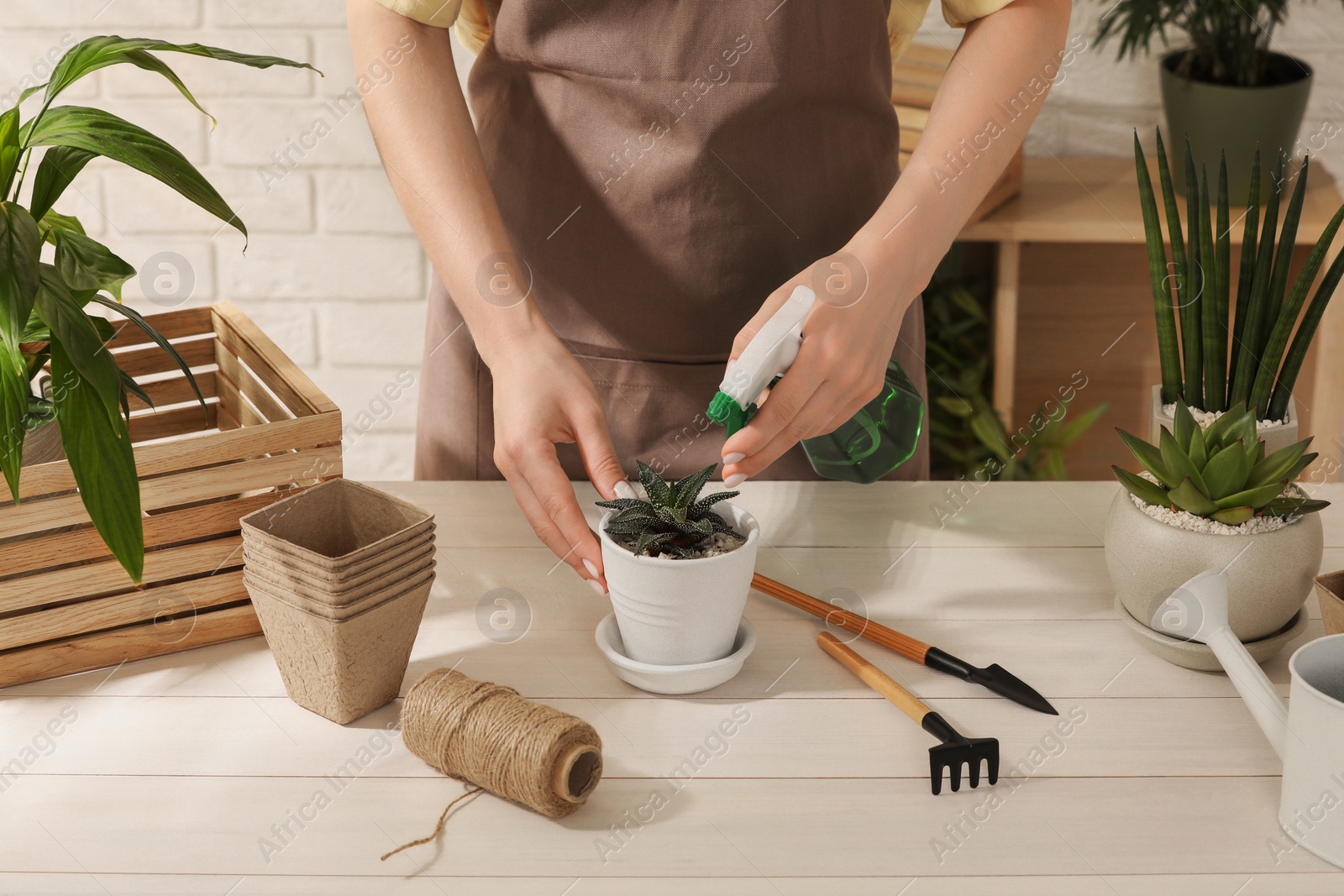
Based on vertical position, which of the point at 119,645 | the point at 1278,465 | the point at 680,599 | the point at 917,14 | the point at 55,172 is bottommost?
the point at 119,645


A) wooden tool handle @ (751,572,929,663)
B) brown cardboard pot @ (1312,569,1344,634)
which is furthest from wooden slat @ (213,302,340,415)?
brown cardboard pot @ (1312,569,1344,634)

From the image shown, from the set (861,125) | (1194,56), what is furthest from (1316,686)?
(1194,56)

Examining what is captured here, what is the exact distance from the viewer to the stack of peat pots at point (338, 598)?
730 millimetres

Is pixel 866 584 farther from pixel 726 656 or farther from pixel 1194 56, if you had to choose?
pixel 1194 56

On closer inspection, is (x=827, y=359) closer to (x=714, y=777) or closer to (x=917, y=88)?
(x=714, y=777)

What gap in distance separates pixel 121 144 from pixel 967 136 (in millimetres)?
637

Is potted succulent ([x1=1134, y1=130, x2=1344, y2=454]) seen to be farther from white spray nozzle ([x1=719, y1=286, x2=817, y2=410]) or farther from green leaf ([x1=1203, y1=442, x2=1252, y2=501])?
white spray nozzle ([x1=719, y1=286, x2=817, y2=410])

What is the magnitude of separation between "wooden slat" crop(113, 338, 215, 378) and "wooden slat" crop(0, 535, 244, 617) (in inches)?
9.2

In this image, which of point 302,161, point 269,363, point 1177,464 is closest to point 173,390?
point 269,363

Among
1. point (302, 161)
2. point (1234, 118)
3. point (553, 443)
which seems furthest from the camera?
point (302, 161)

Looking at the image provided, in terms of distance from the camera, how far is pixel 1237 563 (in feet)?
2.56

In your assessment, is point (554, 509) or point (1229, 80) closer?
point (554, 509)

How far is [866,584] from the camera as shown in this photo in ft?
3.06

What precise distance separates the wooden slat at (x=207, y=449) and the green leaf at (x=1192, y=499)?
59cm
